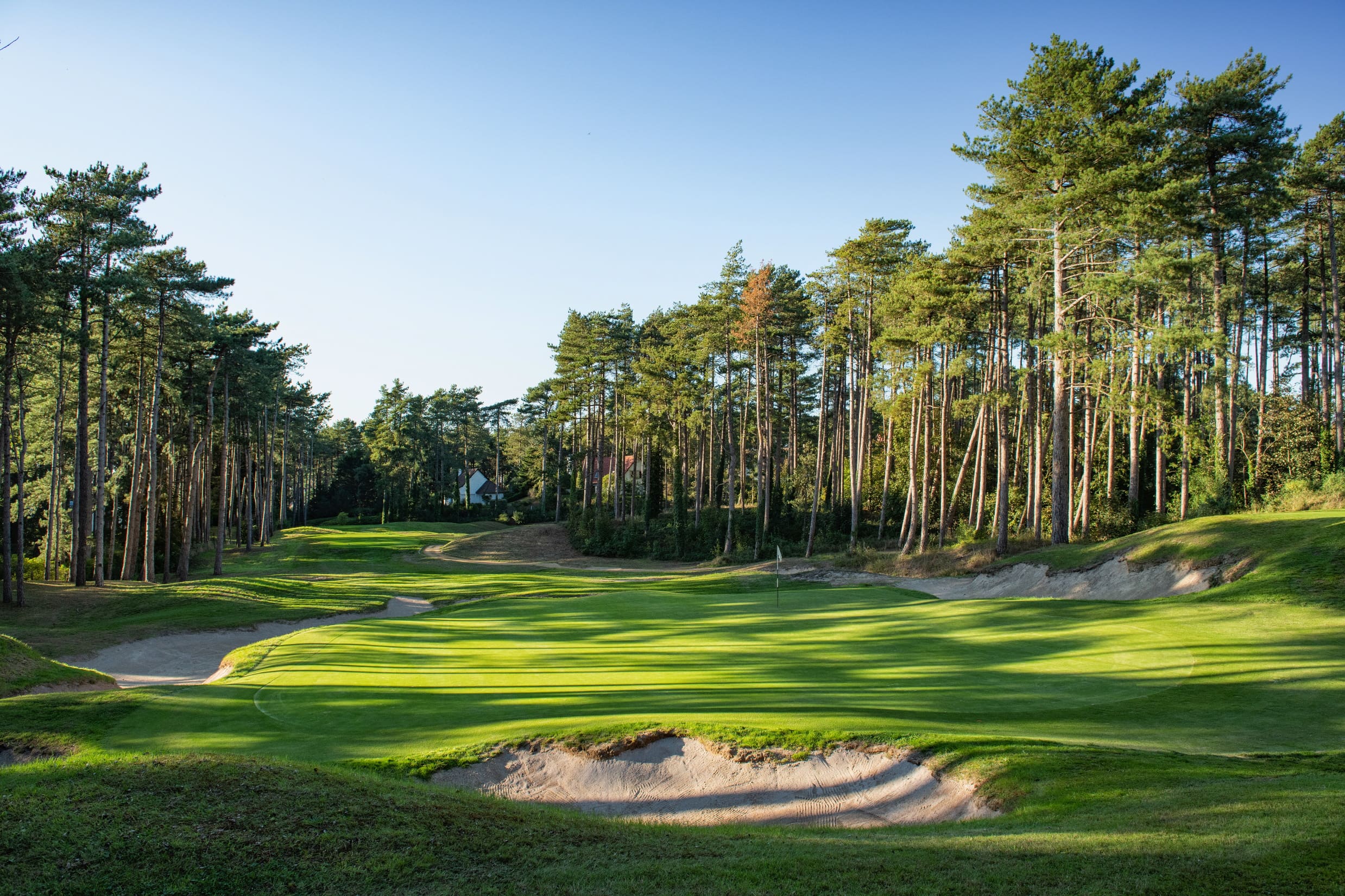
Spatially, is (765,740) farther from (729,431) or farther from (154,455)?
(729,431)

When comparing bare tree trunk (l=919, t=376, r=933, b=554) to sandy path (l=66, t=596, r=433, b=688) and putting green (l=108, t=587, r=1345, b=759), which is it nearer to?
putting green (l=108, t=587, r=1345, b=759)

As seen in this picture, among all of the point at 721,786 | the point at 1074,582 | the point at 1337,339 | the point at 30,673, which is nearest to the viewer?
the point at 721,786

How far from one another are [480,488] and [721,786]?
109066 millimetres

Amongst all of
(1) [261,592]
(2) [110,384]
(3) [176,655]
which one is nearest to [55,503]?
(2) [110,384]

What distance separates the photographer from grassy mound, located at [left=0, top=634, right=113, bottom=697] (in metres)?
12.4

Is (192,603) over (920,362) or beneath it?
beneath

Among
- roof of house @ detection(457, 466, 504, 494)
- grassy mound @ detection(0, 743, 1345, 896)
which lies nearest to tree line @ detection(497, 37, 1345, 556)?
→ grassy mound @ detection(0, 743, 1345, 896)

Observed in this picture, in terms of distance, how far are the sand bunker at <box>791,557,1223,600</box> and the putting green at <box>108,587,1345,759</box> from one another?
4.44 metres

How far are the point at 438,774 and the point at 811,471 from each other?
54.2 metres

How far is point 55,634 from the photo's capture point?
20.9 meters

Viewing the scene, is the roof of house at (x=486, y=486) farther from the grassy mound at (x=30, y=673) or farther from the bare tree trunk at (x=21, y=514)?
the grassy mound at (x=30, y=673)

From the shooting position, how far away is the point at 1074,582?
2355 cm

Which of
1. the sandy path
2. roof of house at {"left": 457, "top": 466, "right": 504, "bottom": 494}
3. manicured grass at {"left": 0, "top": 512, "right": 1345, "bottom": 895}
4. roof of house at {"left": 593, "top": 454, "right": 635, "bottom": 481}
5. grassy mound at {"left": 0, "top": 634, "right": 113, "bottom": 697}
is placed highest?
roof of house at {"left": 593, "top": 454, "right": 635, "bottom": 481}

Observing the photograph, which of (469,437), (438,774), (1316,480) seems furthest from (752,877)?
(469,437)
